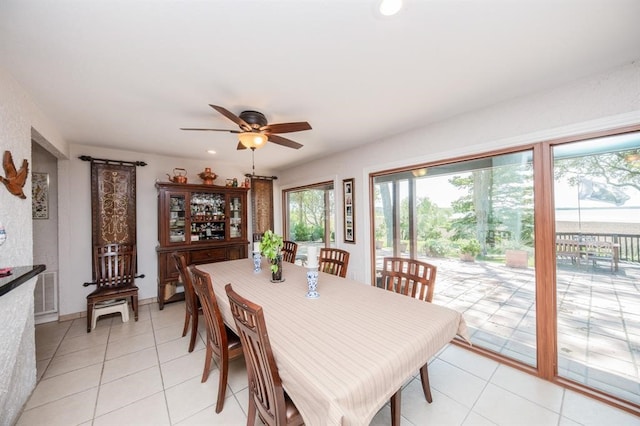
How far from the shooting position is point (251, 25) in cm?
123

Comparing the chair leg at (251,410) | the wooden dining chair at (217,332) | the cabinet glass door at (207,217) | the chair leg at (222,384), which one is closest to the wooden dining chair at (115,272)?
the cabinet glass door at (207,217)

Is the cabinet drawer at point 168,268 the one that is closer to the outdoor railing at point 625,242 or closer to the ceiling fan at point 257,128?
the ceiling fan at point 257,128

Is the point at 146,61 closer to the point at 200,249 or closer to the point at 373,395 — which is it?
the point at 373,395

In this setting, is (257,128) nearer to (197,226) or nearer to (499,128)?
(499,128)

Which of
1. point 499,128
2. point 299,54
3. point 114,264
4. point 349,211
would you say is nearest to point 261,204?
point 349,211

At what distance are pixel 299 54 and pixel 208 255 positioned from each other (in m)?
3.31

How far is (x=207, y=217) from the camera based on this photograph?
13.0ft

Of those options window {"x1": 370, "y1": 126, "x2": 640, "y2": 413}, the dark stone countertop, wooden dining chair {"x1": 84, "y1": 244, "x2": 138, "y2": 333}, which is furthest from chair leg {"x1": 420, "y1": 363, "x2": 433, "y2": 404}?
wooden dining chair {"x1": 84, "y1": 244, "x2": 138, "y2": 333}

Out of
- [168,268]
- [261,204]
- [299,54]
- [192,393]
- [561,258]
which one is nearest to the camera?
[299,54]

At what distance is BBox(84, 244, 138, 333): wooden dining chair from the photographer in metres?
2.97

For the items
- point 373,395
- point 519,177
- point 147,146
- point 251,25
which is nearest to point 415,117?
point 519,177

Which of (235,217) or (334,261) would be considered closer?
(334,261)

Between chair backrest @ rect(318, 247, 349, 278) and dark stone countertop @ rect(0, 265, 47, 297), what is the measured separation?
2.27 m

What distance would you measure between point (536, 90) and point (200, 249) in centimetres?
433
